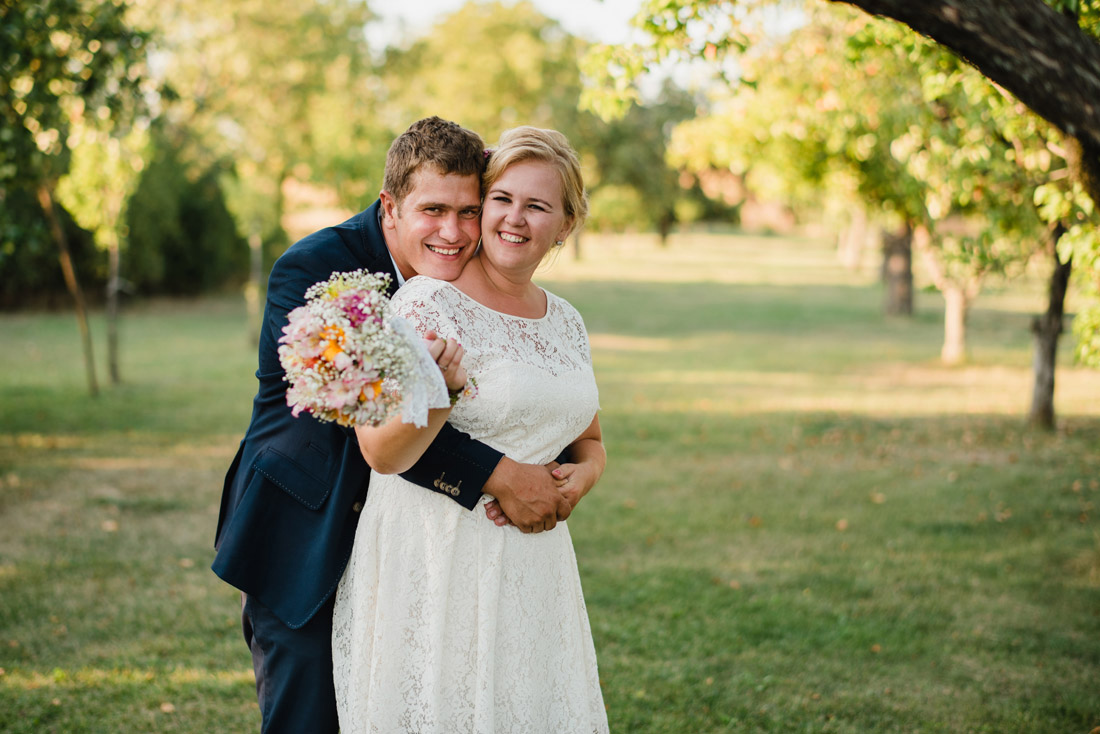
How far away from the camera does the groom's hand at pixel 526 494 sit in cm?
264

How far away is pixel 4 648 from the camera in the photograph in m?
5.23

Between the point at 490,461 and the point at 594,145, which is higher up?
the point at 594,145

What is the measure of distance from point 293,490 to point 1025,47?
264 centimetres

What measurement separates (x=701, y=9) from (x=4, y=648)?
18.3ft

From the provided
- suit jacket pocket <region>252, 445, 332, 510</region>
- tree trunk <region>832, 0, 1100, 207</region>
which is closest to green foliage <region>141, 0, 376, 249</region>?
suit jacket pocket <region>252, 445, 332, 510</region>

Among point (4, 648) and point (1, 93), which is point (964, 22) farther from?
point (1, 93)

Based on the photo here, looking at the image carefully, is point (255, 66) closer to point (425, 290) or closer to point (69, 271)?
point (69, 271)

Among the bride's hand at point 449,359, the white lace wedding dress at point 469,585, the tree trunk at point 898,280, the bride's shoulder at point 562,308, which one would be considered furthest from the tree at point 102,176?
the tree trunk at point 898,280

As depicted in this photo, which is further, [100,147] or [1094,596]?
[100,147]

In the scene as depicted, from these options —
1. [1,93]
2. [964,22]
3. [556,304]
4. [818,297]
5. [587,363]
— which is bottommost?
[818,297]

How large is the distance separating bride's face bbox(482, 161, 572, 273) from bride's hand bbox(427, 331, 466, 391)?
19.6 inches

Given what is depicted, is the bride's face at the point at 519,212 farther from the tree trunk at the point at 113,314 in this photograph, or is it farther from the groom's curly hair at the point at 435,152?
the tree trunk at the point at 113,314

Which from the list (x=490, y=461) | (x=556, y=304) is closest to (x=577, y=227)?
(x=556, y=304)

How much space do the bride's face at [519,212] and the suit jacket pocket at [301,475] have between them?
86cm
